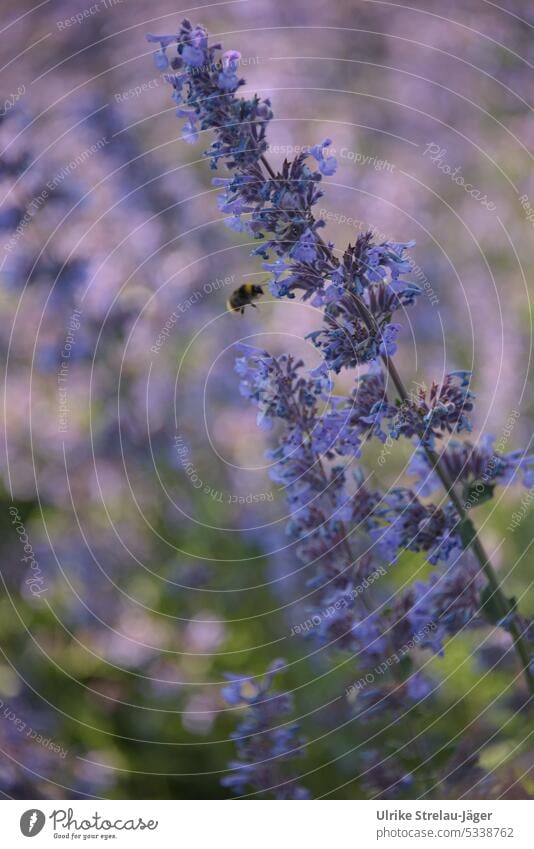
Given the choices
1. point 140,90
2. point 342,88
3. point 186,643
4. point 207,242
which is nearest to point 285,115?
point 342,88

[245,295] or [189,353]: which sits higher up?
[189,353]

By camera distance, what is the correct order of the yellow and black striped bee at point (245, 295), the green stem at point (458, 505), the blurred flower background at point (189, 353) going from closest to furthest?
1. the green stem at point (458, 505)
2. the yellow and black striped bee at point (245, 295)
3. the blurred flower background at point (189, 353)

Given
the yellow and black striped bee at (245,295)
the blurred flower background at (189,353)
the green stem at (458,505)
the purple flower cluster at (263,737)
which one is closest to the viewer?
the green stem at (458,505)

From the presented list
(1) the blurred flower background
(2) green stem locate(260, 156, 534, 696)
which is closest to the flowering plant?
(2) green stem locate(260, 156, 534, 696)

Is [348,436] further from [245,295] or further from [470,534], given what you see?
[245,295]

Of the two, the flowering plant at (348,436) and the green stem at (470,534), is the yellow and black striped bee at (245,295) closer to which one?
the flowering plant at (348,436)

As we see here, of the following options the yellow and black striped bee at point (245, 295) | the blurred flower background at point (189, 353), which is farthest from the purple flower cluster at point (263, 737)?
the yellow and black striped bee at point (245, 295)

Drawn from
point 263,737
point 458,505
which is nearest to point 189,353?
point 263,737

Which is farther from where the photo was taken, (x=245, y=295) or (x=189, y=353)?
(x=189, y=353)

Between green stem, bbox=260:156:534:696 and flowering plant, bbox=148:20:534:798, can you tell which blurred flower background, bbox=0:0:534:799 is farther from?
green stem, bbox=260:156:534:696
